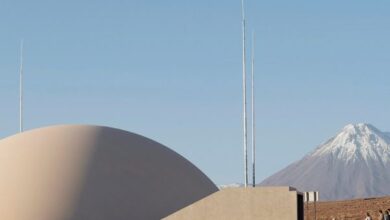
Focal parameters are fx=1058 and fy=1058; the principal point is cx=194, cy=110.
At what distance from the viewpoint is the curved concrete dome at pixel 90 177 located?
95.9ft

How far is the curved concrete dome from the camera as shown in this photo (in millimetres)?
29234

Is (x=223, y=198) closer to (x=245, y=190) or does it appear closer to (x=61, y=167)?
(x=245, y=190)

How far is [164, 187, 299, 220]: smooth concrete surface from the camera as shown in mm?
26281

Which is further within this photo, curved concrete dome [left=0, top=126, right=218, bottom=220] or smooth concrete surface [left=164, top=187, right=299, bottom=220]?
curved concrete dome [left=0, top=126, right=218, bottom=220]

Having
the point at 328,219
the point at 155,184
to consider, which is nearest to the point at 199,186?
the point at 155,184

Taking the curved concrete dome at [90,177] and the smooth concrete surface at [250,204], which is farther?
the curved concrete dome at [90,177]

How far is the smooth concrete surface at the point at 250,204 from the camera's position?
26.3 metres

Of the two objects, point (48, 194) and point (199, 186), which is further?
point (199, 186)

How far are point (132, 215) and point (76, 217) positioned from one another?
1535mm

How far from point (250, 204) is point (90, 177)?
5.71 meters

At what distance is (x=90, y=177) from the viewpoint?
99.0ft

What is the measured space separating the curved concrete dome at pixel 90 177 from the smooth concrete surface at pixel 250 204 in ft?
10.0

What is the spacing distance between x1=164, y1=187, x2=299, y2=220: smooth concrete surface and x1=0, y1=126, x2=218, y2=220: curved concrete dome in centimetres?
305

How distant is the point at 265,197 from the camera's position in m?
26.4
